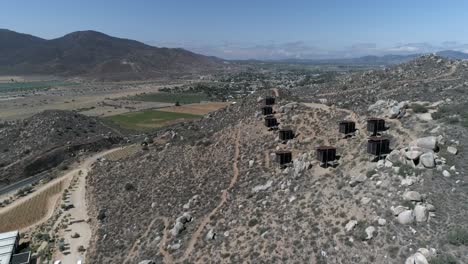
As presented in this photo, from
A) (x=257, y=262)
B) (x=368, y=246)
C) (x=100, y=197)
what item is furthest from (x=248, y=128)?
(x=368, y=246)

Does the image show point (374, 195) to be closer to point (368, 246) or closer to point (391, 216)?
point (391, 216)

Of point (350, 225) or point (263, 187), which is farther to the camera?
point (263, 187)

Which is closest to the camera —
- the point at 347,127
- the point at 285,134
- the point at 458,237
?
the point at 458,237

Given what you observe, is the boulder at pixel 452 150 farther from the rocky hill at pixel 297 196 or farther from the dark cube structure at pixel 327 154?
the dark cube structure at pixel 327 154

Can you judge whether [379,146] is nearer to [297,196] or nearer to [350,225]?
[297,196]

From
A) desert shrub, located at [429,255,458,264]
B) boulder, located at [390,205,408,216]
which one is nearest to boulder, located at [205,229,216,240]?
boulder, located at [390,205,408,216]

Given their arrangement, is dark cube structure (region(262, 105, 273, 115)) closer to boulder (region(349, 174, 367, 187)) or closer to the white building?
boulder (region(349, 174, 367, 187))

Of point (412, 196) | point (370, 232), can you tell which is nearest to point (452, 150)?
point (412, 196)
